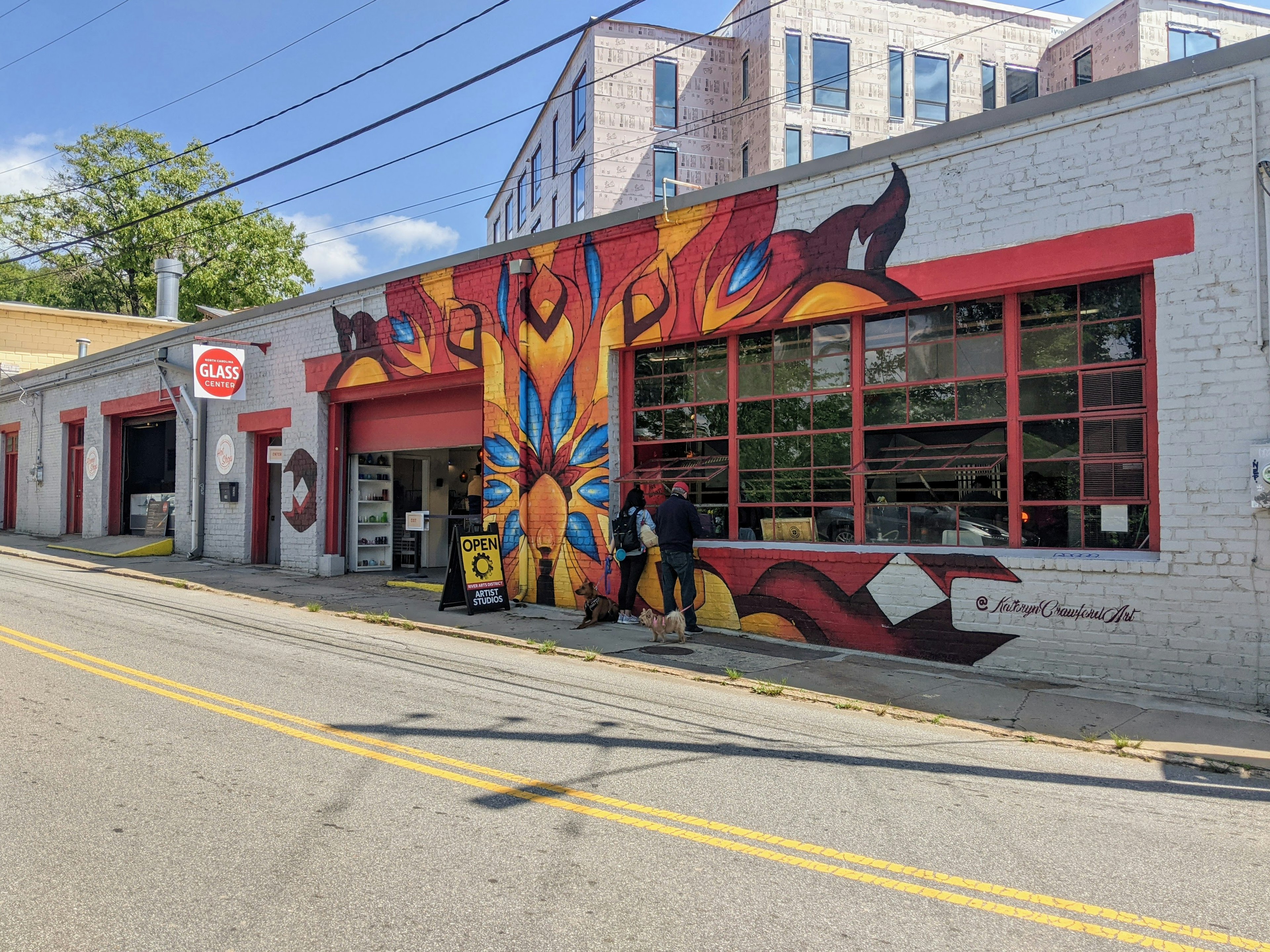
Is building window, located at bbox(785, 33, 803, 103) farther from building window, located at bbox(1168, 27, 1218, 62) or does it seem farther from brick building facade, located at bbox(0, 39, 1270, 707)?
brick building facade, located at bbox(0, 39, 1270, 707)

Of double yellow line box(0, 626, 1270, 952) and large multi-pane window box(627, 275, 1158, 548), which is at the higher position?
large multi-pane window box(627, 275, 1158, 548)

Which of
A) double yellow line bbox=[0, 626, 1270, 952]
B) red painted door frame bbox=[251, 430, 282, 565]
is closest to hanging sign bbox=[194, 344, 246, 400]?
red painted door frame bbox=[251, 430, 282, 565]

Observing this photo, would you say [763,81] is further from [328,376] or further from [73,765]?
[73,765]

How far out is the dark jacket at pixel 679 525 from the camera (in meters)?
11.4

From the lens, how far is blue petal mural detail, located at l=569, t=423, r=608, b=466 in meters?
12.9

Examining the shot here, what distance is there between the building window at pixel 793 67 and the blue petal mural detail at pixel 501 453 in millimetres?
20329

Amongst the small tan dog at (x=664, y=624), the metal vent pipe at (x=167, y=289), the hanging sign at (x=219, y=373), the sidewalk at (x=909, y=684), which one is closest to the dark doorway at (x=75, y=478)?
the metal vent pipe at (x=167, y=289)

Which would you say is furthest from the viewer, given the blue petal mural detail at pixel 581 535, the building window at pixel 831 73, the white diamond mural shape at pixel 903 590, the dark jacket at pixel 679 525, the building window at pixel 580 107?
the building window at pixel 580 107

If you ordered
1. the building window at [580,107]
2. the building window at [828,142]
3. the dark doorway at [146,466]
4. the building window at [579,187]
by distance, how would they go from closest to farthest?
the dark doorway at [146,466], the building window at [828,142], the building window at [580,107], the building window at [579,187]

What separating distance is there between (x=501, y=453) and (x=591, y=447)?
6.03ft

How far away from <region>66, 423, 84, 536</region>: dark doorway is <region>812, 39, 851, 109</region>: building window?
24479 millimetres

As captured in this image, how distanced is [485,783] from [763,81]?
2870 centimetres

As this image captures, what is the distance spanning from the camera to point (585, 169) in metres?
30.6

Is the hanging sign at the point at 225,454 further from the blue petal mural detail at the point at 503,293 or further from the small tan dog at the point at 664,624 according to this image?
the small tan dog at the point at 664,624
